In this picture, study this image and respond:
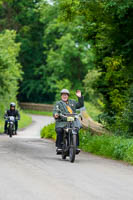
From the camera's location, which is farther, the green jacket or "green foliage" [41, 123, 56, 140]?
"green foliage" [41, 123, 56, 140]

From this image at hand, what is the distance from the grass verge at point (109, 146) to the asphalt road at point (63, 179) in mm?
659

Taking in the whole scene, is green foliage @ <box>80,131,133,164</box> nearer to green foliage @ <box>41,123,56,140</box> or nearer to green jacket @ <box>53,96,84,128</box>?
green jacket @ <box>53,96,84,128</box>

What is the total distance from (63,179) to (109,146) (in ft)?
18.8

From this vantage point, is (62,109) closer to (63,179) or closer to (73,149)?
Answer: (73,149)

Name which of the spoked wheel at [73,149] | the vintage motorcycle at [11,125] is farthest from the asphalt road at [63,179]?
the vintage motorcycle at [11,125]

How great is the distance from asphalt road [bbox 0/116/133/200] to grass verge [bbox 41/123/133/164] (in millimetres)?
659

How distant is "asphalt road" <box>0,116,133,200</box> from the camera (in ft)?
27.1

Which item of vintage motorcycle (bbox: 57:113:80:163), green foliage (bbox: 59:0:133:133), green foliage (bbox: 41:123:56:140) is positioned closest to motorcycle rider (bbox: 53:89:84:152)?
vintage motorcycle (bbox: 57:113:80:163)

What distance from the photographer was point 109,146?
1559cm

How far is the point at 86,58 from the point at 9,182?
190ft

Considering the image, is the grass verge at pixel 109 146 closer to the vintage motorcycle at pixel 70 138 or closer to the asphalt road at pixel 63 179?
the asphalt road at pixel 63 179

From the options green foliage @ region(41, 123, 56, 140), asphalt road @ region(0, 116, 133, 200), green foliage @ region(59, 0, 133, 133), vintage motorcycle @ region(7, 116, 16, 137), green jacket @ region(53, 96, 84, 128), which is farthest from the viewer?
vintage motorcycle @ region(7, 116, 16, 137)

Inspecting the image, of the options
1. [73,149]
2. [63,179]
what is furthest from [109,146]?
[63,179]

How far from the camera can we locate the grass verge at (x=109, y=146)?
14.3 metres
